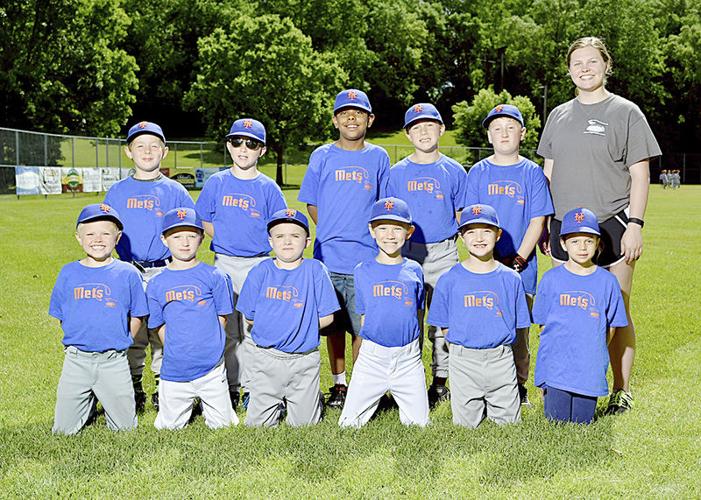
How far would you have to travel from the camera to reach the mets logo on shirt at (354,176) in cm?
527

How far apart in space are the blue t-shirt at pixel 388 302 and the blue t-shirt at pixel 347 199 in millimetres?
469

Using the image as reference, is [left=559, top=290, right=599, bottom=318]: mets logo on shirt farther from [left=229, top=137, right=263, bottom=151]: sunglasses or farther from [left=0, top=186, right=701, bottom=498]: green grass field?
[left=229, top=137, right=263, bottom=151]: sunglasses

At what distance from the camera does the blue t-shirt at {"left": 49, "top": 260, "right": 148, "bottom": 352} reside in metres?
4.65

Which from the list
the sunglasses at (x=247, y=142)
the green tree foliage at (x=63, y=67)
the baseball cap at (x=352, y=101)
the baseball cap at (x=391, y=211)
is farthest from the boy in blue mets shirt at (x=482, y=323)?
the green tree foliage at (x=63, y=67)

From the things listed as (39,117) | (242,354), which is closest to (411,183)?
(242,354)

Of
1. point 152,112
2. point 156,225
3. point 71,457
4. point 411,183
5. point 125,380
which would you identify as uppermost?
point 152,112

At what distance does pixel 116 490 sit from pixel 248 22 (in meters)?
47.3

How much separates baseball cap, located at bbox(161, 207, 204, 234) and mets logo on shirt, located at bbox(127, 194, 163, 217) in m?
0.45

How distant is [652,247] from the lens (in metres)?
14.9

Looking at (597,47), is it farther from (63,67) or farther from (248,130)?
(63,67)

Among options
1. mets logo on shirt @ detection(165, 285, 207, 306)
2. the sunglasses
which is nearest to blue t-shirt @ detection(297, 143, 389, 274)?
the sunglasses

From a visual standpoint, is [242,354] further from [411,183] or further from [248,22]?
[248,22]

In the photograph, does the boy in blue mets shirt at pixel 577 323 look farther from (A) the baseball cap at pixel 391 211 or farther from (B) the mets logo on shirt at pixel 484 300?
(A) the baseball cap at pixel 391 211

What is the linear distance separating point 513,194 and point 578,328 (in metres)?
1.07
